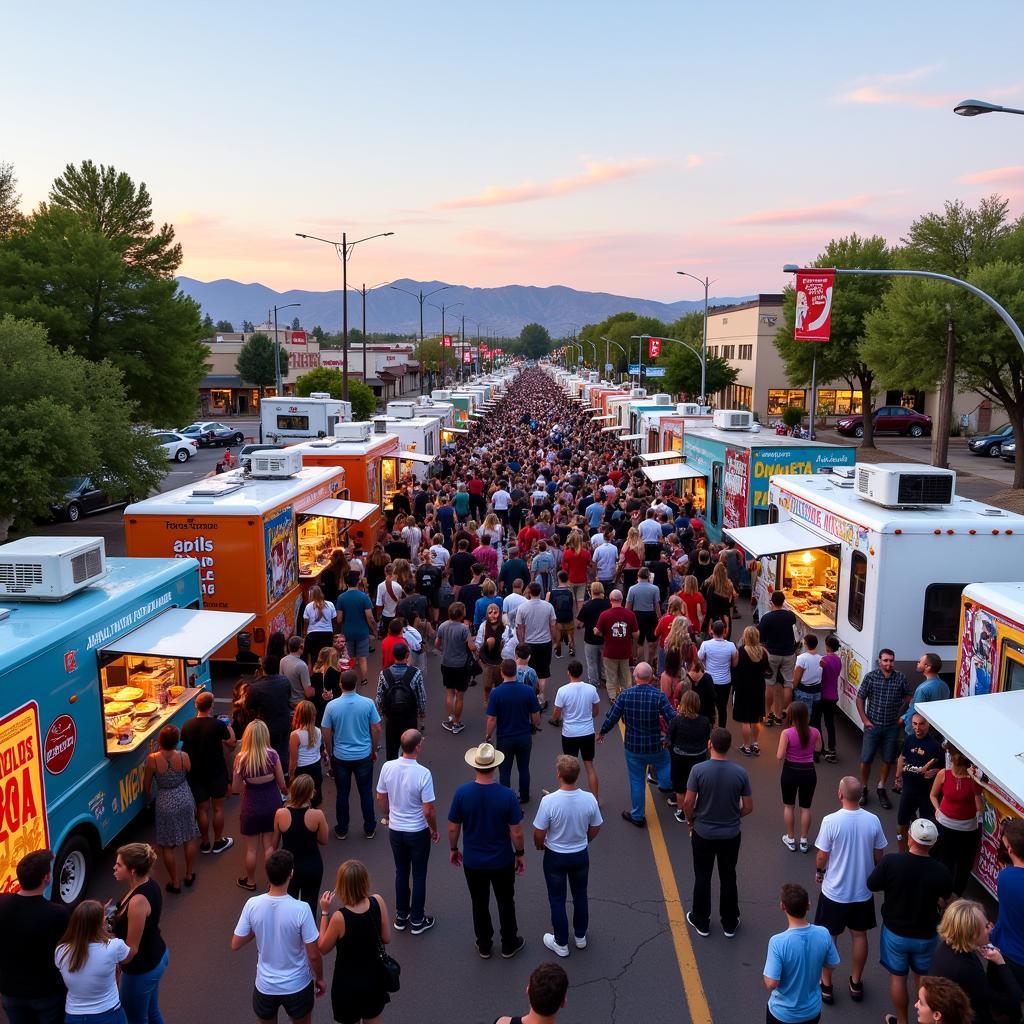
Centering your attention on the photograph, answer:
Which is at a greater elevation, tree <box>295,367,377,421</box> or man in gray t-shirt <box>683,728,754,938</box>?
tree <box>295,367,377,421</box>

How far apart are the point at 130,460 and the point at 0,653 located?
587 inches

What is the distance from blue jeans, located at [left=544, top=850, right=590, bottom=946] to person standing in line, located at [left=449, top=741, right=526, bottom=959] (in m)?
0.23

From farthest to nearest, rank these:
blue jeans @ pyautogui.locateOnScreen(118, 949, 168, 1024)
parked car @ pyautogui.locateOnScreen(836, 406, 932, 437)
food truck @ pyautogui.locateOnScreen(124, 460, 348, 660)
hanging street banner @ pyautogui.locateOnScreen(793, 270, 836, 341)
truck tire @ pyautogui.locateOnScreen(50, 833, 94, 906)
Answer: parked car @ pyautogui.locateOnScreen(836, 406, 932, 437), hanging street banner @ pyautogui.locateOnScreen(793, 270, 836, 341), food truck @ pyautogui.locateOnScreen(124, 460, 348, 660), truck tire @ pyautogui.locateOnScreen(50, 833, 94, 906), blue jeans @ pyautogui.locateOnScreen(118, 949, 168, 1024)

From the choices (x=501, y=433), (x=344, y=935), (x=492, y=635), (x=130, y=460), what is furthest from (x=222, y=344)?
(x=344, y=935)

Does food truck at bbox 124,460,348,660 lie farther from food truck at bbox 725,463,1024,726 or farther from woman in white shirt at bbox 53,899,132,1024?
food truck at bbox 725,463,1024,726

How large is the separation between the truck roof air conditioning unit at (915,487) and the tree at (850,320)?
3622 centimetres

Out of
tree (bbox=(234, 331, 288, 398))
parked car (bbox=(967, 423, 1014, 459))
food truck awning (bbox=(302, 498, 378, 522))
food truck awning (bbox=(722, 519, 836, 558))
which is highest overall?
tree (bbox=(234, 331, 288, 398))

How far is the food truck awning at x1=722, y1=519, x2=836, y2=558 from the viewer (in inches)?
452

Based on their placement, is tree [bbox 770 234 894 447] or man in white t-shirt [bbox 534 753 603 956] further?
tree [bbox 770 234 894 447]

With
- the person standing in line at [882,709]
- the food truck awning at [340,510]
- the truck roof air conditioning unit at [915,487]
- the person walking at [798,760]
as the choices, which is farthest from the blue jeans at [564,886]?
the food truck awning at [340,510]

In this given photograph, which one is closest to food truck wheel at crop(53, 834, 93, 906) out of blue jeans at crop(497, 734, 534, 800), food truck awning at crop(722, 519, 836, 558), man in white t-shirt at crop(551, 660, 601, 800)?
blue jeans at crop(497, 734, 534, 800)

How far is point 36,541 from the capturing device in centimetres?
799

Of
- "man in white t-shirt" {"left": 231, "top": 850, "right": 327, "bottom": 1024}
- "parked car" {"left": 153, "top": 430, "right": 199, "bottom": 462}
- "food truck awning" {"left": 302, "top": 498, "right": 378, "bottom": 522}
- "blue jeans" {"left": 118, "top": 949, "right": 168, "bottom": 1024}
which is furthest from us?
"parked car" {"left": 153, "top": 430, "right": 199, "bottom": 462}

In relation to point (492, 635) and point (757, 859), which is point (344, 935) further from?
point (492, 635)
